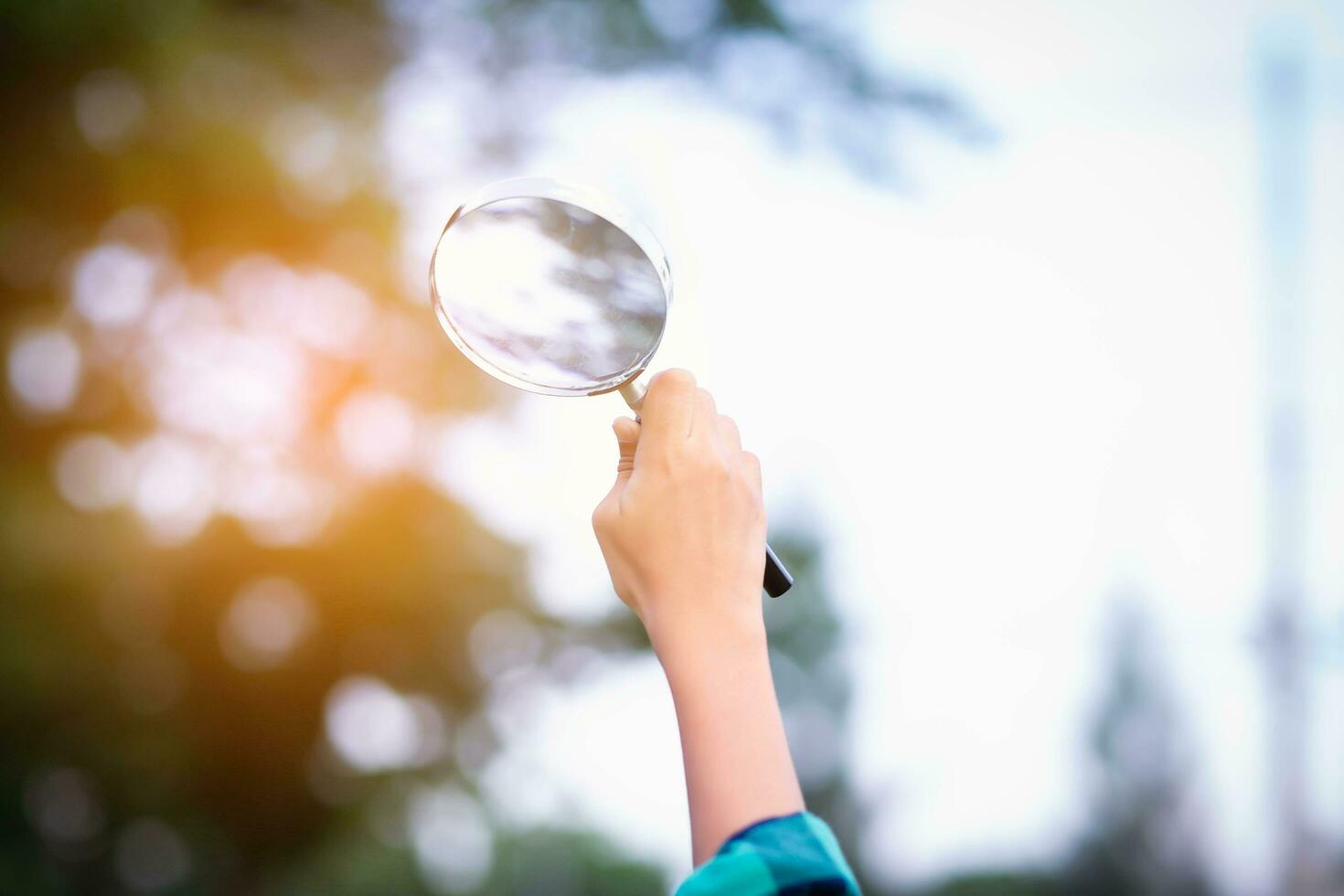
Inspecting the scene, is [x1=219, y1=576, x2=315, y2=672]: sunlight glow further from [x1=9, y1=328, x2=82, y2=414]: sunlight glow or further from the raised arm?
the raised arm

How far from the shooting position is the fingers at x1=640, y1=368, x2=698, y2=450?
87 centimetres

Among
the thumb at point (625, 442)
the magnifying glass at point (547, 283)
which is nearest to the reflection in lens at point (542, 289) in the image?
the magnifying glass at point (547, 283)

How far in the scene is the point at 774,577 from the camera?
0.97 m

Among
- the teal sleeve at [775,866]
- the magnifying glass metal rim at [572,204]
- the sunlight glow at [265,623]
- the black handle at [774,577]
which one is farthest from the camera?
the sunlight glow at [265,623]

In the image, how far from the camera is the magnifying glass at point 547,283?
108cm

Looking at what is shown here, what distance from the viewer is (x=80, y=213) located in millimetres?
5125

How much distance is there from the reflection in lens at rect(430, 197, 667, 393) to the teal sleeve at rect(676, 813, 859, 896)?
47 centimetres

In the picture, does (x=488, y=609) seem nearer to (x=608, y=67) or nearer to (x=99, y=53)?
(x=608, y=67)

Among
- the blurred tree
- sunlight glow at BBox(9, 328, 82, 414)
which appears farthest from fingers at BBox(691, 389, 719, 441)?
sunlight glow at BBox(9, 328, 82, 414)

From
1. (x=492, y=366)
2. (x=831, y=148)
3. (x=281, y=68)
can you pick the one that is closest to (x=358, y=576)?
(x=281, y=68)

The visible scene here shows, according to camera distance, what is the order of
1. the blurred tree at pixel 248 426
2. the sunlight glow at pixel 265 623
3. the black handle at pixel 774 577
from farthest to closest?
the sunlight glow at pixel 265 623 → the blurred tree at pixel 248 426 → the black handle at pixel 774 577

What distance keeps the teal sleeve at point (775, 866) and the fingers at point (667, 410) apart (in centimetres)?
30

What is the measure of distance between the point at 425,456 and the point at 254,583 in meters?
1.05

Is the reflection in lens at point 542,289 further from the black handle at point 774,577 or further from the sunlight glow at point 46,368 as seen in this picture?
the sunlight glow at point 46,368
